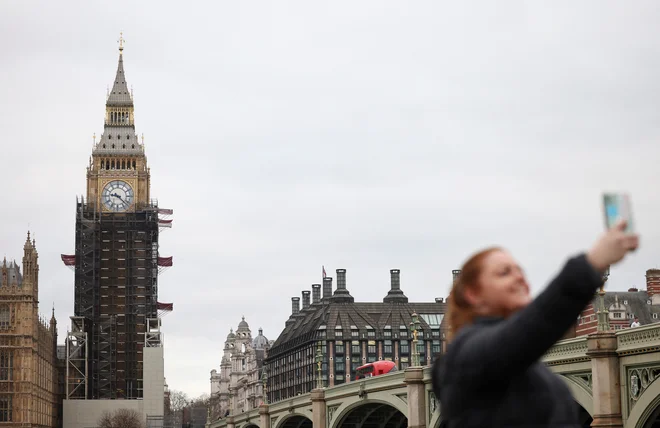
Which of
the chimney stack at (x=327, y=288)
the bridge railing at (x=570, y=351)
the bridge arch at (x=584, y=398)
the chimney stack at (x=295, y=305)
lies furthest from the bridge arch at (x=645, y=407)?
the chimney stack at (x=295, y=305)

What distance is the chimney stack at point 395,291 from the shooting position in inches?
5994

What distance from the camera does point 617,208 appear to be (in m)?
3.90

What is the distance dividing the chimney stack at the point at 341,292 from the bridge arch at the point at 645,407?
116555 mm

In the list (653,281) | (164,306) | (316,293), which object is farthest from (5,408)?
(316,293)

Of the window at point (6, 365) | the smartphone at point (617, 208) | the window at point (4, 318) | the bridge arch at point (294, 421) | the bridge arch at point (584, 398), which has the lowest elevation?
the smartphone at point (617, 208)

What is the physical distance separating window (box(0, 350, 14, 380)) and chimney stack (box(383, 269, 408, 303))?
57.5 meters

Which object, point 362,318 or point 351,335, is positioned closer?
point 351,335

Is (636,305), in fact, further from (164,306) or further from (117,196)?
(117,196)

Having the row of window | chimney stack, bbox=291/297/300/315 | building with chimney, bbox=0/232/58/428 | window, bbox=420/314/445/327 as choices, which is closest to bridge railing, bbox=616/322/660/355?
building with chimney, bbox=0/232/58/428

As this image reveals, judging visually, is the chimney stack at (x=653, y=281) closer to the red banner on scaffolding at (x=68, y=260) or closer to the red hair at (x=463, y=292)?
the red banner on scaffolding at (x=68, y=260)

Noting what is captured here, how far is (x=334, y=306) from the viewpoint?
14762 cm

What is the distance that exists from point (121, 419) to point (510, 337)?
11704 cm

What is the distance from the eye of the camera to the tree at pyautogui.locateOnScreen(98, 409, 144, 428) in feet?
383

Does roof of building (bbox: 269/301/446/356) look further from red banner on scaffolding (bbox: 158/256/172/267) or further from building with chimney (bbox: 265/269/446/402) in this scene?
red banner on scaffolding (bbox: 158/256/172/267)
